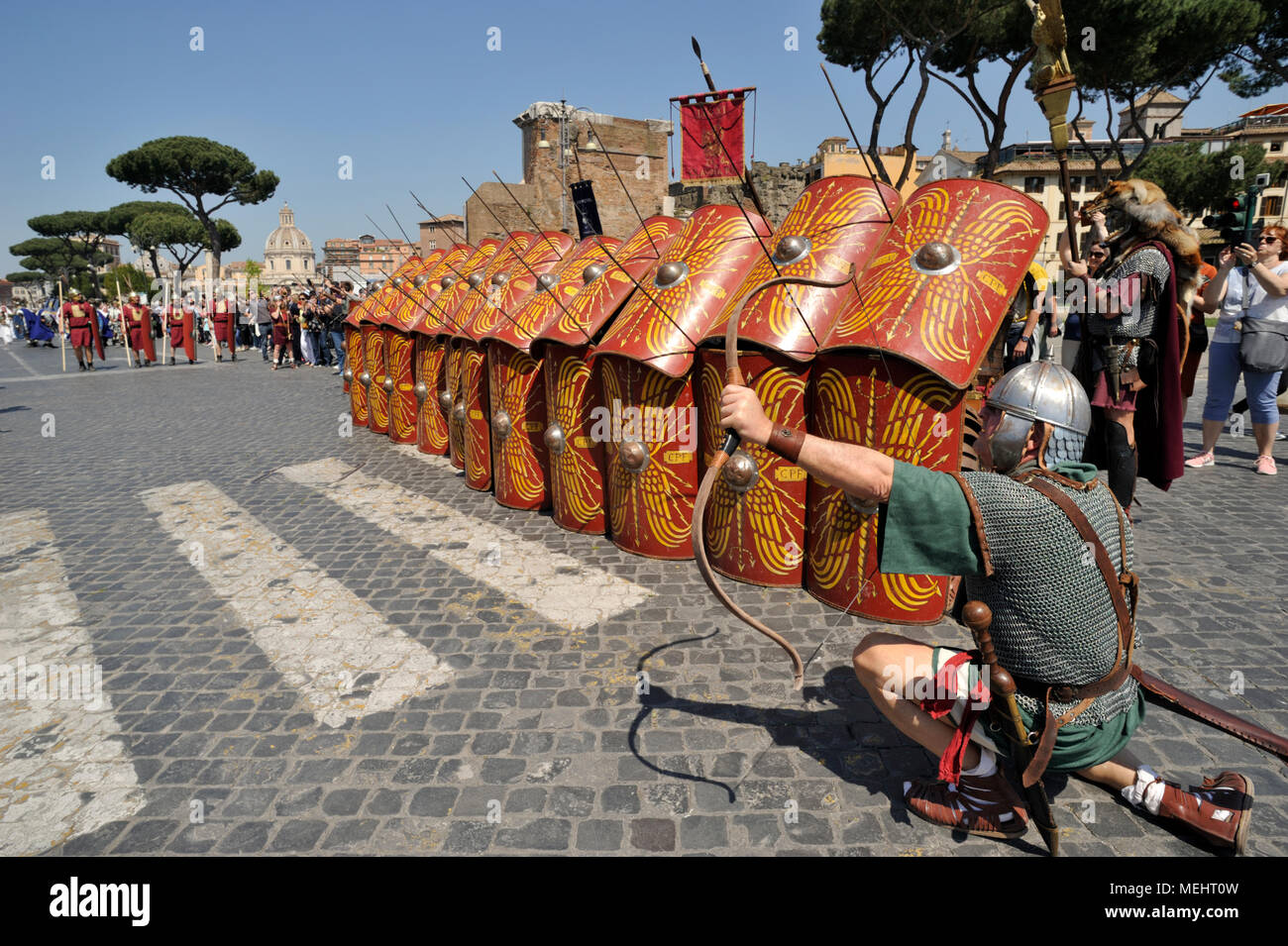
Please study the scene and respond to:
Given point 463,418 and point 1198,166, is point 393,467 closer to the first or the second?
point 463,418

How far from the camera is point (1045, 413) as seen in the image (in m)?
2.23

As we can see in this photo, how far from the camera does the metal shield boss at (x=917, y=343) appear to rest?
11.6 feet

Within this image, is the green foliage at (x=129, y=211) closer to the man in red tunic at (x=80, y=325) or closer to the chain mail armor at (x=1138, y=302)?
the man in red tunic at (x=80, y=325)

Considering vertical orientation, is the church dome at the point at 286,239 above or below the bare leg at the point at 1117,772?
above

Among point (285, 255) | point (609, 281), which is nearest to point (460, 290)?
point (609, 281)

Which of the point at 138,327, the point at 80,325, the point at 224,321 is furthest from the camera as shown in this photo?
the point at 224,321

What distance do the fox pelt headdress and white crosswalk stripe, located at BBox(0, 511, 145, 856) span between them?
5.46m

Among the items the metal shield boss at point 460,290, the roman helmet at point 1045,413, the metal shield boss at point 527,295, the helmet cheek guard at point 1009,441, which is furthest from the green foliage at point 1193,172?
the helmet cheek guard at point 1009,441

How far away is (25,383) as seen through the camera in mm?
15758

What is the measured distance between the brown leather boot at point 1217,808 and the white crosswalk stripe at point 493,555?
255 centimetres

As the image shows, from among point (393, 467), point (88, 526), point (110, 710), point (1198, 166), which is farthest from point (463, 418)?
point (1198, 166)

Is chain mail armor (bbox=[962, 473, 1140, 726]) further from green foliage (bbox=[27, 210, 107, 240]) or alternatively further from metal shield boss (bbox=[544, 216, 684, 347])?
green foliage (bbox=[27, 210, 107, 240])

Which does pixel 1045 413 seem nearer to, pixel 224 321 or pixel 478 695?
pixel 478 695

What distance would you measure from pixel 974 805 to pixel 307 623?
11.0ft
